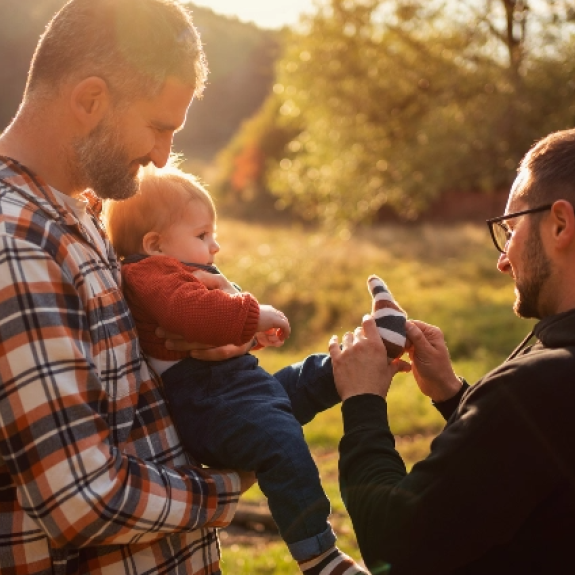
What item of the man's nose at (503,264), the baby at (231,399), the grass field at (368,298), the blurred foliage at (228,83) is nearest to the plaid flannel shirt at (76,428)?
the baby at (231,399)

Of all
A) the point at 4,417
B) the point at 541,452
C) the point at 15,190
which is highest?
the point at 15,190

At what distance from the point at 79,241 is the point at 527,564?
4.83ft

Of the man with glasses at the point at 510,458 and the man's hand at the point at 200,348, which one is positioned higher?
the man's hand at the point at 200,348

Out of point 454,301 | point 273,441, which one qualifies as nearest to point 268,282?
point 454,301

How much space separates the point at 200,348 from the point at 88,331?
0.56 metres

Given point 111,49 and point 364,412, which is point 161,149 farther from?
point 364,412

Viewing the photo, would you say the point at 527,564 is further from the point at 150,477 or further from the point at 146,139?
the point at 146,139

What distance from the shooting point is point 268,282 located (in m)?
18.7

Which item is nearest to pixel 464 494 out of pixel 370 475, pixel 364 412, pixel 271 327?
pixel 370 475

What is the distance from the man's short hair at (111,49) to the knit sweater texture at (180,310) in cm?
58

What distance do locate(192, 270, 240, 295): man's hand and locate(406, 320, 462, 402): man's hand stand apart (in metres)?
0.67

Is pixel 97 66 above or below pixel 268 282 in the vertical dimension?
above

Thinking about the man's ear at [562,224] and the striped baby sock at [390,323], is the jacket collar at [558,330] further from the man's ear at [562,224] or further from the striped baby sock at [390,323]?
the striped baby sock at [390,323]

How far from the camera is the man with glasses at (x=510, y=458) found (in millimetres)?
1918
